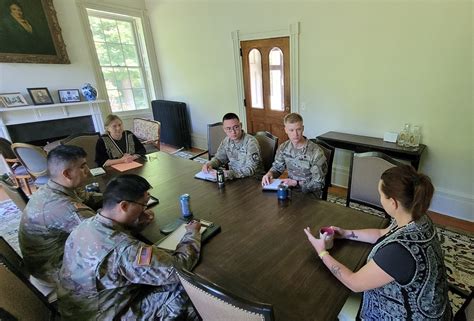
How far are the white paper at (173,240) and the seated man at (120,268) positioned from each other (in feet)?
0.31

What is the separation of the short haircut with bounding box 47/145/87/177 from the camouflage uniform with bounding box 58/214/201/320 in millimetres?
530

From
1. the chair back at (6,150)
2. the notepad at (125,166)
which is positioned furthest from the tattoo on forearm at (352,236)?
the chair back at (6,150)

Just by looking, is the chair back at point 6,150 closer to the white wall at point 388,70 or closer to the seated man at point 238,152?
the seated man at point 238,152

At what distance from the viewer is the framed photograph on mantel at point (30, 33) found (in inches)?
148

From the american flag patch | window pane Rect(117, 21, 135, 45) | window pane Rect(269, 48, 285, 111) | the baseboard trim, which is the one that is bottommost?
the baseboard trim

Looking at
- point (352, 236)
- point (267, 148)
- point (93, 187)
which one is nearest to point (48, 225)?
point (93, 187)

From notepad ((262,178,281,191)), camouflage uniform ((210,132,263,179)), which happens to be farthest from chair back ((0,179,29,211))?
notepad ((262,178,281,191))

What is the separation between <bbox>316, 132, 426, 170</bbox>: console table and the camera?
2504mm

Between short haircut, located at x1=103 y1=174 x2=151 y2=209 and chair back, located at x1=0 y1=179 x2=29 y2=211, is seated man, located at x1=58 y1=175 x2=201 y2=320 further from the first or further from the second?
chair back, located at x1=0 y1=179 x2=29 y2=211

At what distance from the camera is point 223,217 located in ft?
4.88

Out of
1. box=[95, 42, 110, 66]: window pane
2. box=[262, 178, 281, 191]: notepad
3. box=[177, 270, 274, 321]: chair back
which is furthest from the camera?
box=[95, 42, 110, 66]: window pane

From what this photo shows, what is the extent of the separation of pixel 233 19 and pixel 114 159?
2853 mm

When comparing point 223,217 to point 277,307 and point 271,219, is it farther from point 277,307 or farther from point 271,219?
point 277,307

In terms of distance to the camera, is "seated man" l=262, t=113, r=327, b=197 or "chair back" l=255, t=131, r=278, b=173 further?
"chair back" l=255, t=131, r=278, b=173
